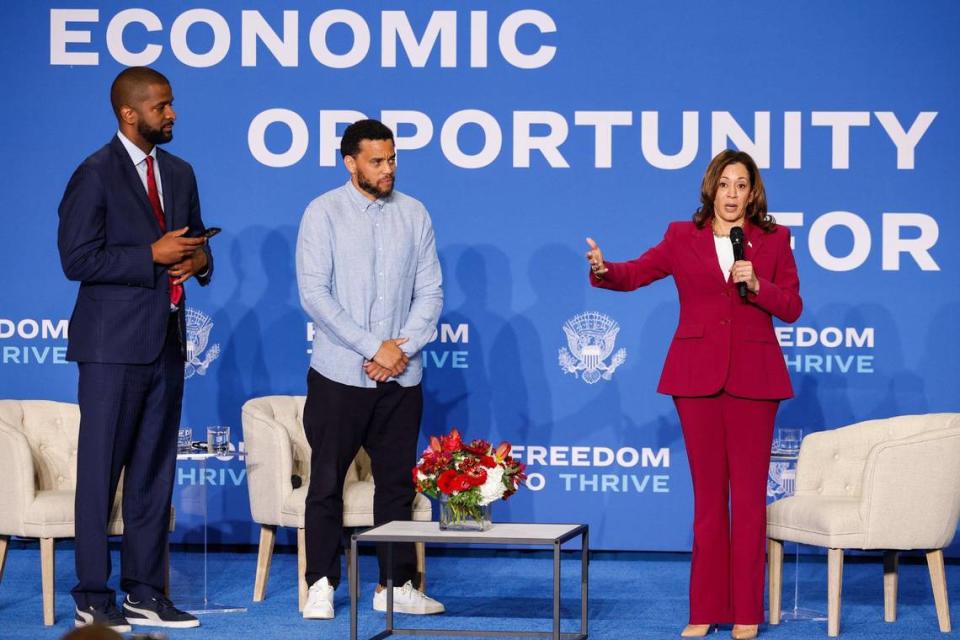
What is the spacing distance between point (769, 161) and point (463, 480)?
2762mm

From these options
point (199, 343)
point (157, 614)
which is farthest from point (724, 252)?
point (199, 343)

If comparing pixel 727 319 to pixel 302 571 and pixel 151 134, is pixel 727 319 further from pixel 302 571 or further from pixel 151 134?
pixel 151 134

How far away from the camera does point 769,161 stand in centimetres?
629

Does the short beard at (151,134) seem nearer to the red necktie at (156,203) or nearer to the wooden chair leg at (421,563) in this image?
the red necktie at (156,203)

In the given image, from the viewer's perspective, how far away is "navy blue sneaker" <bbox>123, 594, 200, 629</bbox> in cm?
477

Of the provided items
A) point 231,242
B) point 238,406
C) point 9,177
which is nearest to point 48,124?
point 9,177

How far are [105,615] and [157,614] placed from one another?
20 centimetres

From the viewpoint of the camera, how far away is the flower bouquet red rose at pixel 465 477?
169 inches

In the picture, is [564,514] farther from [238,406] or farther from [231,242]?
[231,242]

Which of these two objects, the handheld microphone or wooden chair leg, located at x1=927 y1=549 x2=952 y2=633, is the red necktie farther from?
wooden chair leg, located at x1=927 y1=549 x2=952 y2=633

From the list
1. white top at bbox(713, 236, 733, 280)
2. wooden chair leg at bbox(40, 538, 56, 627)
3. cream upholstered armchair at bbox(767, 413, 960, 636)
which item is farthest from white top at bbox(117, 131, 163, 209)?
cream upholstered armchair at bbox(767, 413, 960, 636)

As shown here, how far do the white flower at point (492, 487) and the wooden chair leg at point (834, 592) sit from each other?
1.29m

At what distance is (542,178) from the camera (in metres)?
6.37

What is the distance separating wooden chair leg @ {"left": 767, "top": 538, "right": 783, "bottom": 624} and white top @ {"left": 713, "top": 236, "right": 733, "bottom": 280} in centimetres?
114
